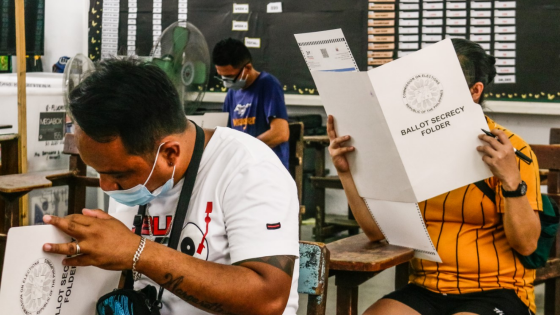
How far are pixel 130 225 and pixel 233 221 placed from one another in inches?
10.8

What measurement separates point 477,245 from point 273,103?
7.20 feet

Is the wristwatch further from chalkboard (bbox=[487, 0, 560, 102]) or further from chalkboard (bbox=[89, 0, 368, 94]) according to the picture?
chalkboard (bbox=[89, 0, 368, 94])

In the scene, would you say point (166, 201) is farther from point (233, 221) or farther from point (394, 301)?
point (394, 301)

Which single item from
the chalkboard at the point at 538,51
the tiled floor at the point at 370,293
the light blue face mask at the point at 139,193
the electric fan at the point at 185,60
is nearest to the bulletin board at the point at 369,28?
the chalkboard at the point at 538,51

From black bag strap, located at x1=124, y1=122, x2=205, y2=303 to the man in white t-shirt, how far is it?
0.01m

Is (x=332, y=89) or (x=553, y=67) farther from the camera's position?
(x=553, y=67)

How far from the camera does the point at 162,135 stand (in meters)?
1.16

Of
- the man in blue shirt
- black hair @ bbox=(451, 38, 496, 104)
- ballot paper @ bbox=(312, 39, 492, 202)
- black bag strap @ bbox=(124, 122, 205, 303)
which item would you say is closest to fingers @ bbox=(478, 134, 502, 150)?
ballot paper @ bbox=(312, 39, 492, 202)

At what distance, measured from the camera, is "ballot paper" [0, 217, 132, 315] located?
98cm

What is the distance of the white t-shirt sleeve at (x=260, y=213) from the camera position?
1.10 m

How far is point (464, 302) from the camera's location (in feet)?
5.38

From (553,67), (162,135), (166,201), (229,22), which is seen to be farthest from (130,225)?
(229,22)

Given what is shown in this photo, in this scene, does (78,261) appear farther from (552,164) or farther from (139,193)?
(552,164)

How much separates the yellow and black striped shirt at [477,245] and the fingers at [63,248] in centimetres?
103
